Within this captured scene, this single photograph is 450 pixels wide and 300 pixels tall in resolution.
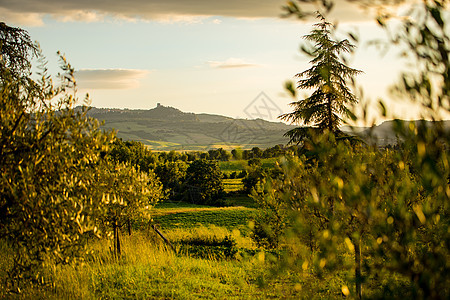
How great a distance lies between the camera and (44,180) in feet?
30.5

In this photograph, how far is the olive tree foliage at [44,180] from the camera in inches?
349

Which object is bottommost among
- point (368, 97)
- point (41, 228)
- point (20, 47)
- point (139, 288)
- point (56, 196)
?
point (139, 288)

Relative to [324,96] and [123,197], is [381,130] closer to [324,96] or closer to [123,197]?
[123,197]

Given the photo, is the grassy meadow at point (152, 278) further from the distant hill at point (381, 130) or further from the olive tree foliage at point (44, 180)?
the distant hill at point (381, 130)

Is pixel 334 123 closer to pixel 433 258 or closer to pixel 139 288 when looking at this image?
pixel 139 288

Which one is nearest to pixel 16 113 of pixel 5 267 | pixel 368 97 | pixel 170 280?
pixel 5 267

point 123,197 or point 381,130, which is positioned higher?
point 381,130

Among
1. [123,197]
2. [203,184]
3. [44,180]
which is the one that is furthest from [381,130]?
[203,184]

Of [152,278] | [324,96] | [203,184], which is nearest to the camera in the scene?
[152,278]

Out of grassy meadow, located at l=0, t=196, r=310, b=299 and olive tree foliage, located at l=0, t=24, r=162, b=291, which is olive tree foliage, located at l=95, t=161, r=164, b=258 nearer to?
grassy meadow, located at l=0, t=196, r=310, b=299

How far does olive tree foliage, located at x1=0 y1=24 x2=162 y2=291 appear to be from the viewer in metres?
8.87

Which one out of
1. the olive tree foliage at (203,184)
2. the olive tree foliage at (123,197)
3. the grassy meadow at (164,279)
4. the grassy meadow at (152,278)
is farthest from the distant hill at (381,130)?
the olive tree foliage at (203,184)

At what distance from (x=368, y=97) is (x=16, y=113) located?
349 inches

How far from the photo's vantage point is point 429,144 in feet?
13.9
